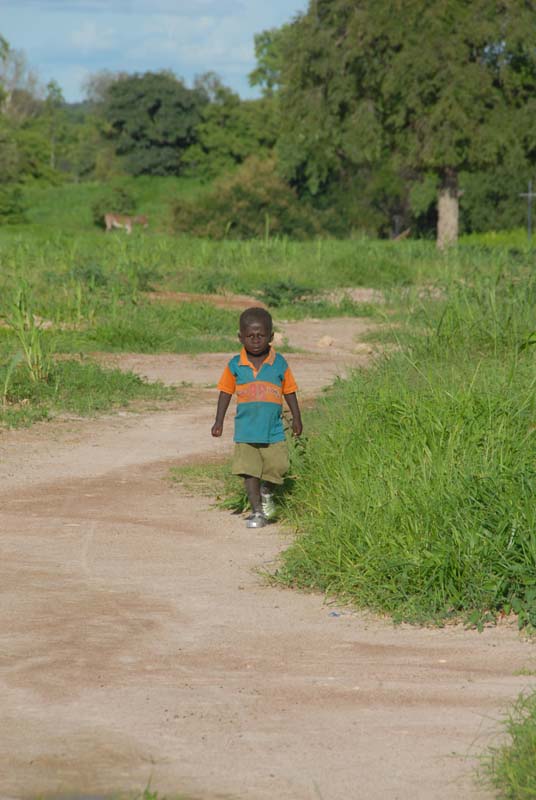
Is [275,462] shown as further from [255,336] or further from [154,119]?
[154,119]

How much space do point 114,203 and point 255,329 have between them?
165 ft

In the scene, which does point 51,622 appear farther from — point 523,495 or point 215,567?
point 523,495

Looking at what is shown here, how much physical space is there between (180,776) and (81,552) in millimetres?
2738

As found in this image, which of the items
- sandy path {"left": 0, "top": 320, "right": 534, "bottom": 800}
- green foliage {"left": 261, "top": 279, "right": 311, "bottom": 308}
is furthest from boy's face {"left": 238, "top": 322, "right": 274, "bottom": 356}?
green foliage {"left": 261, "top": 279, "right": 311, "bottom": 308}

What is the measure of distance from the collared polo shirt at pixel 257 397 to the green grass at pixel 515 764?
302cm

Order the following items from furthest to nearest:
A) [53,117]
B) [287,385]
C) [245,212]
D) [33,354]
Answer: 1. [53,117]
2. [245,212]
3. [33,354]
4. [287,385]

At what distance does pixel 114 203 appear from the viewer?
55.9 m

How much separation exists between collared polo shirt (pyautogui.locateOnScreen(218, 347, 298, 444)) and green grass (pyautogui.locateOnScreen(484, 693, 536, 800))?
302cm

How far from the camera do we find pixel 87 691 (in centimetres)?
437

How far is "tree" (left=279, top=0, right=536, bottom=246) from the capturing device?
95.6 feet

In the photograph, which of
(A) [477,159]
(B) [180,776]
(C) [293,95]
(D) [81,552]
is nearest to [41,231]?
(C) [293,95]

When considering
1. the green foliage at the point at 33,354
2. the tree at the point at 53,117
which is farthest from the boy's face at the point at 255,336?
the tree at the point at 53,117

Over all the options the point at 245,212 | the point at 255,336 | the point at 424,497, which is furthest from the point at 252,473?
the point at 245,212

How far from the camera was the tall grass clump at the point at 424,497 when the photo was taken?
526 centimetres
